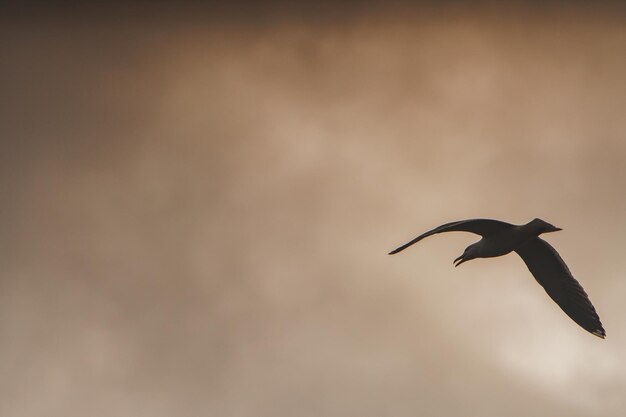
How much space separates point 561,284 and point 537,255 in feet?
3.43

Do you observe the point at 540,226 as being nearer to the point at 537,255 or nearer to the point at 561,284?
the point at 537,255

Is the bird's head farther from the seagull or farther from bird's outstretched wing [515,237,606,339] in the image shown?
bird's outstretched wing [515,237,606,339]

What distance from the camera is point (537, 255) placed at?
25938 mm

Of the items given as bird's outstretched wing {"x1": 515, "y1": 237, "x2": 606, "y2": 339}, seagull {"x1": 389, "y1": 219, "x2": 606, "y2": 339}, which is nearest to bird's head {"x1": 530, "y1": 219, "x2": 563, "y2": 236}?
seagull {"x1": 389, "y1": 219, "x2": 606, "y2": 339}

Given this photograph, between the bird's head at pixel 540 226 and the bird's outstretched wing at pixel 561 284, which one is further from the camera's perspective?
the bird's outstretched wing at pixel 561 284

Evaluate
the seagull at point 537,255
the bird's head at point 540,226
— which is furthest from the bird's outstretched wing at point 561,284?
the bird's head at point 540,226

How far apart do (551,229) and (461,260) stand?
10.6ft

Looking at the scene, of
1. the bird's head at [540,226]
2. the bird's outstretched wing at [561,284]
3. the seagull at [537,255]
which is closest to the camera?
the bird's head at [540,226]

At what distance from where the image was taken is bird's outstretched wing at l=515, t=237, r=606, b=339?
2589 cm

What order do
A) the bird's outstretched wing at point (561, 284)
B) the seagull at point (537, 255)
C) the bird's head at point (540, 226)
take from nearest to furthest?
the bird's head at point (540, 226)
the seagull at point (537, 255)
the bird's outstretched wing at point (561, 284)

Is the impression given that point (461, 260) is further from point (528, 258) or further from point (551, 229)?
point (551, 229)

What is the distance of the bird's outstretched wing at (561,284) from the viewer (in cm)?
2589

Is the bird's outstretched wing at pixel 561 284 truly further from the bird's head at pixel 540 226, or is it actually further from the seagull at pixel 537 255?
the bird's head at pixel 540 226

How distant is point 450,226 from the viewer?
2286 centimetres
